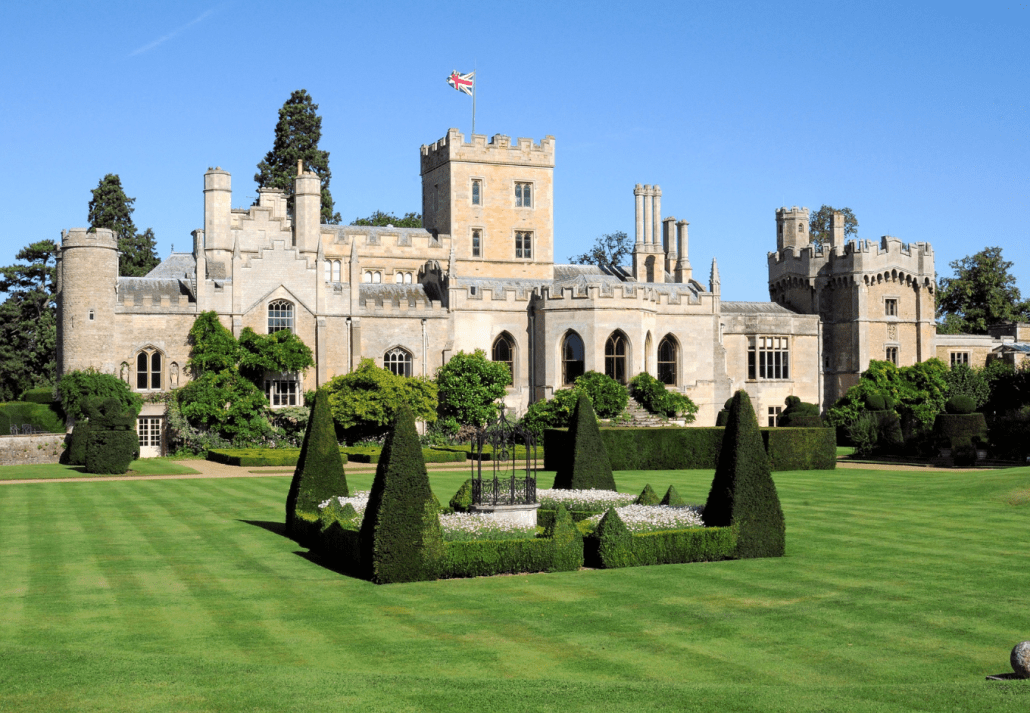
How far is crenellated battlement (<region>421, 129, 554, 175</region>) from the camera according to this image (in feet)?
172

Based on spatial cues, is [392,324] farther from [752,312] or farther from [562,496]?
[562,496]

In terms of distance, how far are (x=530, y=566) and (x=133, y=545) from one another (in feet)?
24.7

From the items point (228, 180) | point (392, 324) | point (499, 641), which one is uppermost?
point (228, 180)

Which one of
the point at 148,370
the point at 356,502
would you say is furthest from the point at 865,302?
the point at 356,502

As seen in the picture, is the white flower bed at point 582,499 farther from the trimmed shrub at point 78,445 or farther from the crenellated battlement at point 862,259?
the crenellated battlement at point 862,259

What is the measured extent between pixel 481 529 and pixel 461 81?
38.1 meters

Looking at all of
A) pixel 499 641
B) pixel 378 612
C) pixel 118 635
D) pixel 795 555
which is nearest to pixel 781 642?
pixel 499 641

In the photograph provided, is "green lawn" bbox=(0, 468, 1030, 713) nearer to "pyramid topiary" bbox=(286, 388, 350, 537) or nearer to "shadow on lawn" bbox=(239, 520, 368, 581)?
"shadow on lawn" bbox=(239, 520, 368, 581)

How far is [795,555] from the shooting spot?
63.0ft

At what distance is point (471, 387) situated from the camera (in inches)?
1847

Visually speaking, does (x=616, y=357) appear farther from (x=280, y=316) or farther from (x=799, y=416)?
(x=280, y=316)

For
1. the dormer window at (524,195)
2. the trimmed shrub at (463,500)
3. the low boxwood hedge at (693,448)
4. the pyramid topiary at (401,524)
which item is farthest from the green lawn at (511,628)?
the dormer window at (524,195)

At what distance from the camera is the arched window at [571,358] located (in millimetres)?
48125

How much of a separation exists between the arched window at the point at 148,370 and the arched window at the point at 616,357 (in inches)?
750
